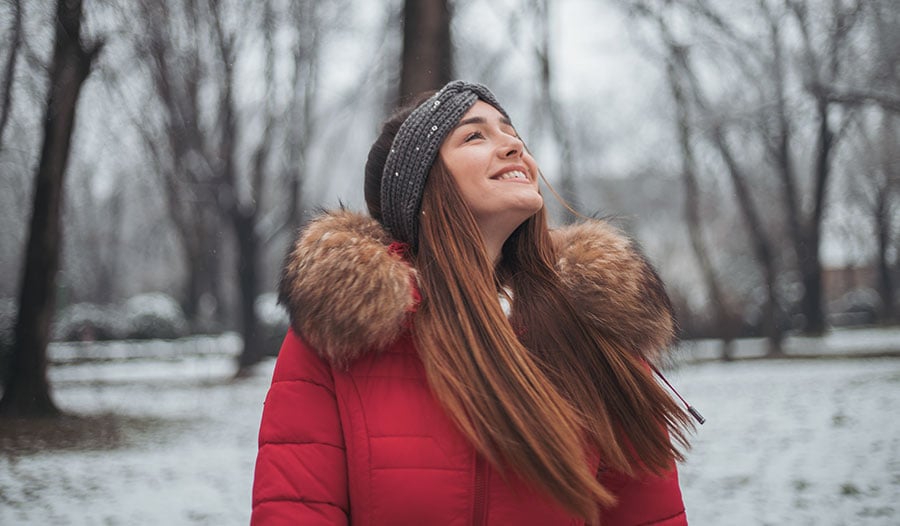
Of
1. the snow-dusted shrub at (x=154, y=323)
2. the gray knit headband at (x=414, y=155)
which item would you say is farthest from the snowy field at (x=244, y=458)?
the snow-dusted shrub at (x=154, y=323)

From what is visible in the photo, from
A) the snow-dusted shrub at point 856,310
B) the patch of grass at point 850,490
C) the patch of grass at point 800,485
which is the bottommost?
the snow-dusted shrub at point 856,310

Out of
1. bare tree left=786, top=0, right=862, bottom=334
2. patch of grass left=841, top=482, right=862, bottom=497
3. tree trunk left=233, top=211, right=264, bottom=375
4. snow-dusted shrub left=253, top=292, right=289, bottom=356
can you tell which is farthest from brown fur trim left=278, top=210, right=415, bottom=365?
snow-dusted shrub left=253, top=292, right=289, bottom=356

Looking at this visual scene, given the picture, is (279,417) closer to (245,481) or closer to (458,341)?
(458,341)

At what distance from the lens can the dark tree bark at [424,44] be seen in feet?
15.0

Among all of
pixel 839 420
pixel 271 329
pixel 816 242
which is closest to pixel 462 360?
pixel 839 420

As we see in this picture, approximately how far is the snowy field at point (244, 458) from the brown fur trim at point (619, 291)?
766 millimetres

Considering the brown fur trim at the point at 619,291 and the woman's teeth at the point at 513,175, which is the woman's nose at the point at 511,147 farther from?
the brown fur trim at the point at 619,291

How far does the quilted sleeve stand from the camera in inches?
64.5

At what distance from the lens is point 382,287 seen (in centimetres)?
175

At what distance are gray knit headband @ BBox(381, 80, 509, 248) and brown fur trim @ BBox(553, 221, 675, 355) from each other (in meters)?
0.42

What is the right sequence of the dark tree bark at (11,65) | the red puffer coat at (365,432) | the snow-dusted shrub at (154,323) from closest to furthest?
the red puffer coat at (365,432) → the dark tree bark at (11,65) → the snow-dusted shrub at (154,323)

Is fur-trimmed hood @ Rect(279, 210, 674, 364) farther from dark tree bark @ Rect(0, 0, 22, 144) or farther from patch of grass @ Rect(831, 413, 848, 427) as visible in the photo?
patch of grass @ Rect(831, 413, 848, 427)

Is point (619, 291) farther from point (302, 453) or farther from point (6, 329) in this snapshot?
point (6, 329)

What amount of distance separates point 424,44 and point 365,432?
3.38 m
